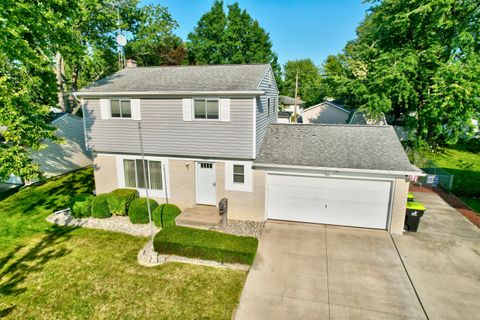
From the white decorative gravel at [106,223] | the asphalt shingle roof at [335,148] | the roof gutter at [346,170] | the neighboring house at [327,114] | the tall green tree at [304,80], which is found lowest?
the white decorative gravel at [106,223]

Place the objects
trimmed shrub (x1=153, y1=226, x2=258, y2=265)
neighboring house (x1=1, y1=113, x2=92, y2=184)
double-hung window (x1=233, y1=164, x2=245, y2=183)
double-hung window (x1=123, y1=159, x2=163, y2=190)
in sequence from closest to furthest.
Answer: trimmed shrub (x1=153, y1=226, x2=258, y2=265), double-hung window (x1=233, y1=164, x2=245, y2=183), double-hung window (x1=123, y1=159, x2=163, y2=190), neighboring house (x1=1, y1=113, x2=92, y2=184)

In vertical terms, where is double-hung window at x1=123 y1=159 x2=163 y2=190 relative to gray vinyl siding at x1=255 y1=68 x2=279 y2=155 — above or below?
below

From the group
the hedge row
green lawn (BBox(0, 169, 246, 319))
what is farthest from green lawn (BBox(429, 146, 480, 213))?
the hedge row

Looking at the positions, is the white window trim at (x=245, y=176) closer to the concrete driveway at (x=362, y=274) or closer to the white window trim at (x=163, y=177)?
the concrete driveway at (x=362, y=274)

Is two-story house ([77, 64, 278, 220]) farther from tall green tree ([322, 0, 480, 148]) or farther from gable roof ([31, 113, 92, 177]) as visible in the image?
tall green tree ([322, 0, 480, 148])

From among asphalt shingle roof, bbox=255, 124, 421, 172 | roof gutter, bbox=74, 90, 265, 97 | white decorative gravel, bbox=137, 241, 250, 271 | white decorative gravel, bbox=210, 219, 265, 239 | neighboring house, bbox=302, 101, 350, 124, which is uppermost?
roof gutter, bbox=74, 90, 265, 97

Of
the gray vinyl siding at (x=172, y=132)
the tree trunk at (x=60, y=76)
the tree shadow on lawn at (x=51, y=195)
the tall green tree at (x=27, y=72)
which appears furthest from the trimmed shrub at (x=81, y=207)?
the tree trunk at (x=60, y=76)

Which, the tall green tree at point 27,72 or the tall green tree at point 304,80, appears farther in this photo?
the tall green tree at point 304,80
